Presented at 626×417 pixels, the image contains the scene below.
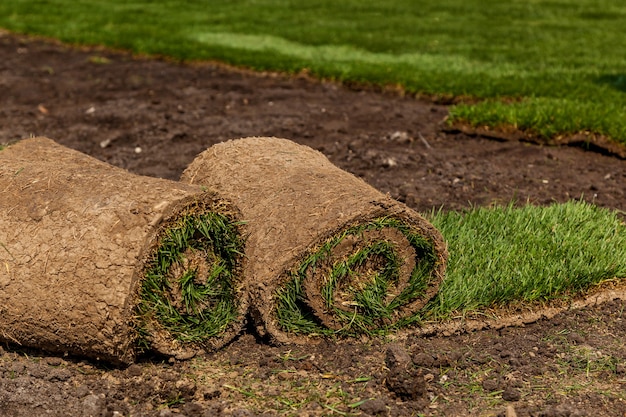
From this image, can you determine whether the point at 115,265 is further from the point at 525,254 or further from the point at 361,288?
the point at 525,254

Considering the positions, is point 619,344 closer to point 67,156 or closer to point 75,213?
point 75,213

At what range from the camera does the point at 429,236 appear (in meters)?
3.92

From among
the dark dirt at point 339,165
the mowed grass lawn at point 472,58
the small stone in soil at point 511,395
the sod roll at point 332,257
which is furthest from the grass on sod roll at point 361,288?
the small stone in soil at point 511,395

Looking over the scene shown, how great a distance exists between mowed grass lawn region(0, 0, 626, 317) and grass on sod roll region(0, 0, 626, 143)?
21mm

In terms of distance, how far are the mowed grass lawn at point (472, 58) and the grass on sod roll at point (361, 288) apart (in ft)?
0.75

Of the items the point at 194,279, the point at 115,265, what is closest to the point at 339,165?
the point at 194,279

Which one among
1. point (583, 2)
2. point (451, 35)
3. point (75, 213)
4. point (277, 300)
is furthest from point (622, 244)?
point (583, 2)

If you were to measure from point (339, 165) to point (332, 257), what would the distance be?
288 centimetres

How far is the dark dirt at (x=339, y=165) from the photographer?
3.41 metres

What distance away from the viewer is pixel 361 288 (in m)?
3.91

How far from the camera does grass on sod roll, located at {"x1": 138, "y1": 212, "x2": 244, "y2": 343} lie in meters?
3.58

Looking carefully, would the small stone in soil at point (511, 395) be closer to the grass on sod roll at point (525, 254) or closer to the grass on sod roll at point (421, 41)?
the grass on sod roll at point (525, 254)

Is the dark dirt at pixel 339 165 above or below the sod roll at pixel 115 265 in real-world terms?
below

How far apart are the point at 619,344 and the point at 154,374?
2215 millimetres
